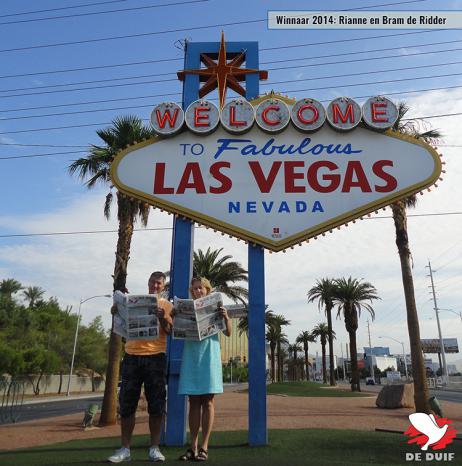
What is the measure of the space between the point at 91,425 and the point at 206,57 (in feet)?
34.3

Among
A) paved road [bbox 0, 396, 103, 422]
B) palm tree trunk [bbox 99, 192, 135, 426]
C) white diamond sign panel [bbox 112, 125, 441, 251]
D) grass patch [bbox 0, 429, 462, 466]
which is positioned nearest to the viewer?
grass patch [bbox 0, 429, 462, 466]

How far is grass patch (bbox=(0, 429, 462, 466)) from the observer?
15.9 ft

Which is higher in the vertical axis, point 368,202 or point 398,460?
point 368,202

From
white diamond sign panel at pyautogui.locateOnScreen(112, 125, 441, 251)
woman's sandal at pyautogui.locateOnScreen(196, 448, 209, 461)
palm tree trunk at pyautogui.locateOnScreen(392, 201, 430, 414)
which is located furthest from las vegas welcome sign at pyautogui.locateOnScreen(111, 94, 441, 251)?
palm tree trunk at pyautogui.locateOnScreen(392, 201, 430, 414)

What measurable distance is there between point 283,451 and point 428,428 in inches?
72.2

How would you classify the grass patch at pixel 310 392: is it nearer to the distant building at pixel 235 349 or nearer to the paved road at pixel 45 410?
the paved road at pixel 45 410

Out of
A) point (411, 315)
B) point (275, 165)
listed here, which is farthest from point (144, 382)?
point (411, 315)

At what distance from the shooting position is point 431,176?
723 centimetres

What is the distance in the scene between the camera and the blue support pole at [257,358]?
6.32m

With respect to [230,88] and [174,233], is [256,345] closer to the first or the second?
[174,233]

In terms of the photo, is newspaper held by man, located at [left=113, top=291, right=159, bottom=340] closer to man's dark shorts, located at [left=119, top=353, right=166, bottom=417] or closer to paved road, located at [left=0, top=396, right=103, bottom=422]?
man's dark shorts, located at [left=119, top=353, right=166, bottom=417]

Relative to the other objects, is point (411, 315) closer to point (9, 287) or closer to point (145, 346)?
point (145, 346)

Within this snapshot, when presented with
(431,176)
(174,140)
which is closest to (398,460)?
(431,176)

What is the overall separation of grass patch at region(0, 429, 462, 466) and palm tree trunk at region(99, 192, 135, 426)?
660 centimetres
